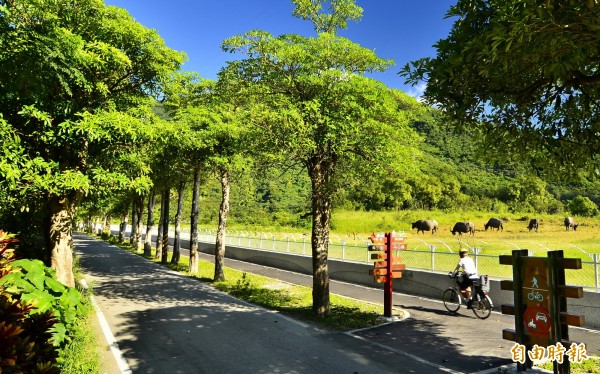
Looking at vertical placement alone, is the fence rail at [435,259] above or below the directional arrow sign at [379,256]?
below

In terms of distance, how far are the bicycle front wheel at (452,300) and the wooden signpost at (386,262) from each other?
185 cm

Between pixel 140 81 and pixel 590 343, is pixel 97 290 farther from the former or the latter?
pixel 590 343

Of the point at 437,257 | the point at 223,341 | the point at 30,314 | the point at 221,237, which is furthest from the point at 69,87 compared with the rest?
the point at 437,257

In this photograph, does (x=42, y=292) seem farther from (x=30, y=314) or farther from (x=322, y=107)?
(x=322, y=107)

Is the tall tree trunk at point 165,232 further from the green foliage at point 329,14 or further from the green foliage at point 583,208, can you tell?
the green foliage at point 583,208

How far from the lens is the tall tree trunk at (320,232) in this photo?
35.2 ft

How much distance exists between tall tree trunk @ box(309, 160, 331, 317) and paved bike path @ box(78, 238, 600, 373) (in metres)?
1.62

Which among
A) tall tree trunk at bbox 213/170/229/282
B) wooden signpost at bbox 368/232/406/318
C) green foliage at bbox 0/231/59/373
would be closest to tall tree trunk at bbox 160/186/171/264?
tall tree trunk at bbox 213/170/229/282

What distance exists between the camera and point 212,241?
122 feet

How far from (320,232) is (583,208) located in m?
65.6

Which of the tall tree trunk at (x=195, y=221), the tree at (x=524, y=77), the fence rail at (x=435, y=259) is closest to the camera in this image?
the tree at (x=524, y=77)

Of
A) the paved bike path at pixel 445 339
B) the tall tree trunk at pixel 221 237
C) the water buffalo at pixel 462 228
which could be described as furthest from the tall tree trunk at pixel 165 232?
the water buffalo at pixel 462 228

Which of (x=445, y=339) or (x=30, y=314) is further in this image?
(x=445, y=339)

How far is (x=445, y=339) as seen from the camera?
8797 mm
